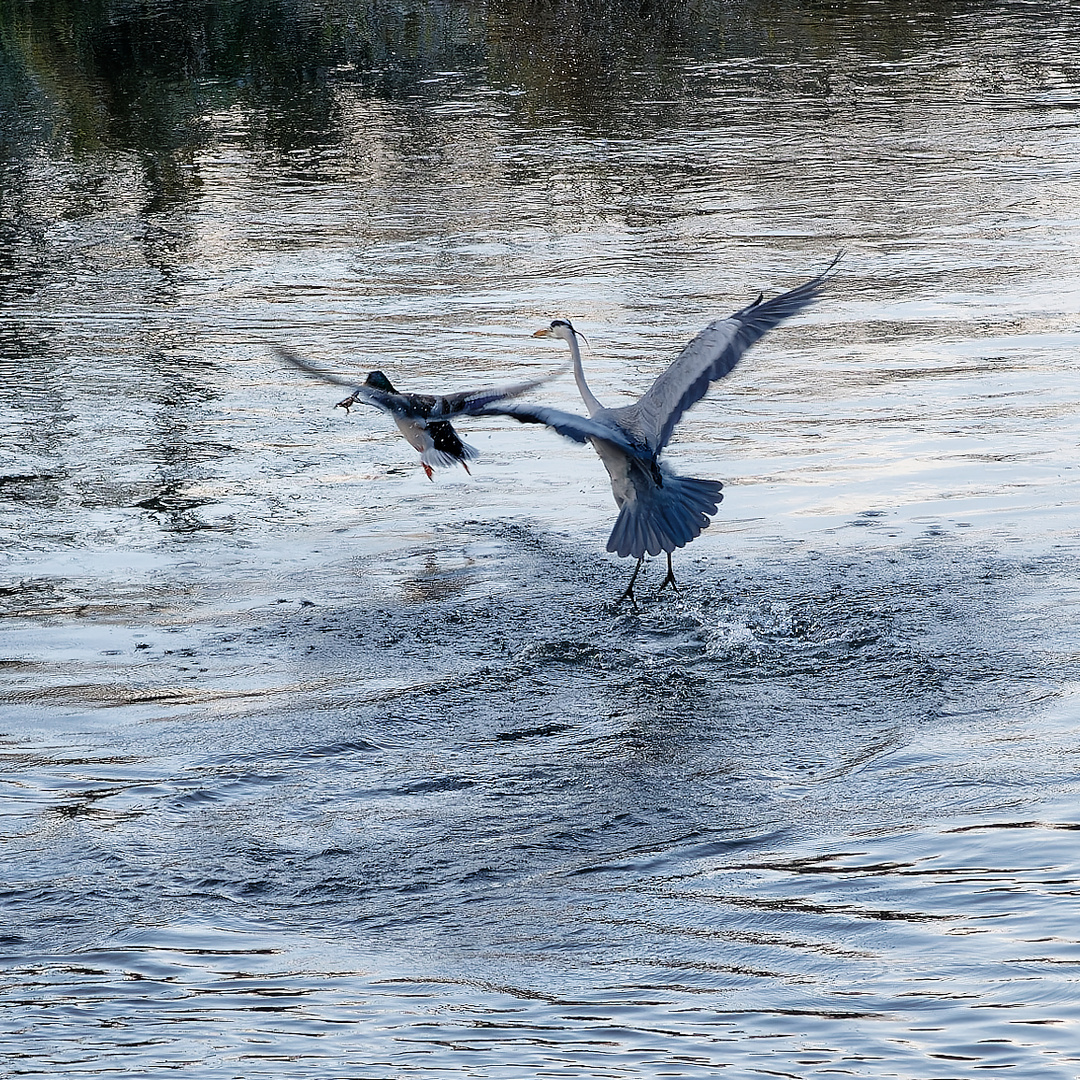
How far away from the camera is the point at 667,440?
831 cm

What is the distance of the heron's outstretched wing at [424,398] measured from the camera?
861 cm

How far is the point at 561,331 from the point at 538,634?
236 cm

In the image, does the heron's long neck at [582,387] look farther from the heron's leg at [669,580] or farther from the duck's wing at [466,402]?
the heron's leg at [669,580]

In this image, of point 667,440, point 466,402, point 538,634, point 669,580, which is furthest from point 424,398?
point 538,634

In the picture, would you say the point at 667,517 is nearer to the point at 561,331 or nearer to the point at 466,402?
the point at 466,402

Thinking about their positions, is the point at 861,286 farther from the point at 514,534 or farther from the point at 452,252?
the point at 514,534

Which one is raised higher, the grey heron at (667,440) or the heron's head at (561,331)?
the heron's head at (561,331)

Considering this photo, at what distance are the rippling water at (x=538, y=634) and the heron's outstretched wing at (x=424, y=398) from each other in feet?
2.11

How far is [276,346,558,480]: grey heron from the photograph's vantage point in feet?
28.3

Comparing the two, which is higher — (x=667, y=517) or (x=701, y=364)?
(x=701, y=364)

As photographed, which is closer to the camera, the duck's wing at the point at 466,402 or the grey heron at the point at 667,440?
the grey heron at the point at 667,440

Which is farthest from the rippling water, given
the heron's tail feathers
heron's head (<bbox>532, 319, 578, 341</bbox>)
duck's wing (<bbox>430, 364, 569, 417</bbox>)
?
heron's head (<bbox>532, 319, 578, 341</bbox>)

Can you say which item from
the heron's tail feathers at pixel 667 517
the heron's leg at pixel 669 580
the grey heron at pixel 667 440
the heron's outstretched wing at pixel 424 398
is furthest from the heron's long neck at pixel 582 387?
the heron's leg at pixel 669 580

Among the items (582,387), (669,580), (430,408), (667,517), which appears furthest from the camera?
(430,408)
